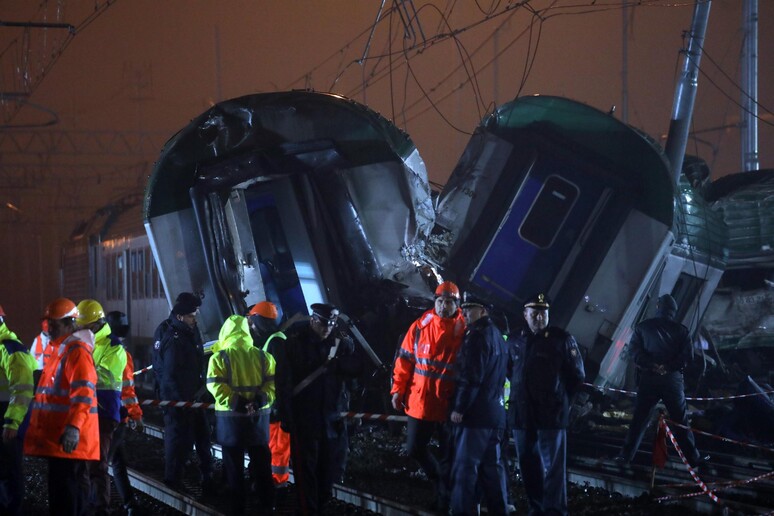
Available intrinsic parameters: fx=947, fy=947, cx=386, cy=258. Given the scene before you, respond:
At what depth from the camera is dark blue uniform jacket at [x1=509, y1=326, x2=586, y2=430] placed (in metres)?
6.27

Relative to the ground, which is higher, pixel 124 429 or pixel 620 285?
pixel 620 285

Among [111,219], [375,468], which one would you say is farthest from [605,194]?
[111,219]

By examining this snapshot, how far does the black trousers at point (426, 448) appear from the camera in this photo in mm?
6867

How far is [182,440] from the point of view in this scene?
830 cm

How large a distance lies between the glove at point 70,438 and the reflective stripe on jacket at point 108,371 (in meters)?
0.96

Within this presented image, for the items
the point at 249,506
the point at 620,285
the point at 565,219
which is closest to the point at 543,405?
the point at 249,506

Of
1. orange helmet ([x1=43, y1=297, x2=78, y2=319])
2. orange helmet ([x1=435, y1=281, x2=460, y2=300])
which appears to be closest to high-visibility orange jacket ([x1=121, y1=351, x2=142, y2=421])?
orange helmet ([x1=43, y1=297, x2=78, y2=319])

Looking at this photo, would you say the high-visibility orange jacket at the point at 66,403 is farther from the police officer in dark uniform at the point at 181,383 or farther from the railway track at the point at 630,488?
the police officer in dark uniform at the point at 181,383

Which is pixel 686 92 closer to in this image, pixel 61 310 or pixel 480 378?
pixel 480 378

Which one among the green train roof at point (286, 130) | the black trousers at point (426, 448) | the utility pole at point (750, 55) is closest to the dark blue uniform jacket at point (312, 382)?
the black trousers at point (426, 448)

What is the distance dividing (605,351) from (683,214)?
2.01 meters

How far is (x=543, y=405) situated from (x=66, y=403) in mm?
3004

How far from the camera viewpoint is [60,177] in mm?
39250

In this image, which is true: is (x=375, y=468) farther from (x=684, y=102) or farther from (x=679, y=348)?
(x=684, y=102)
